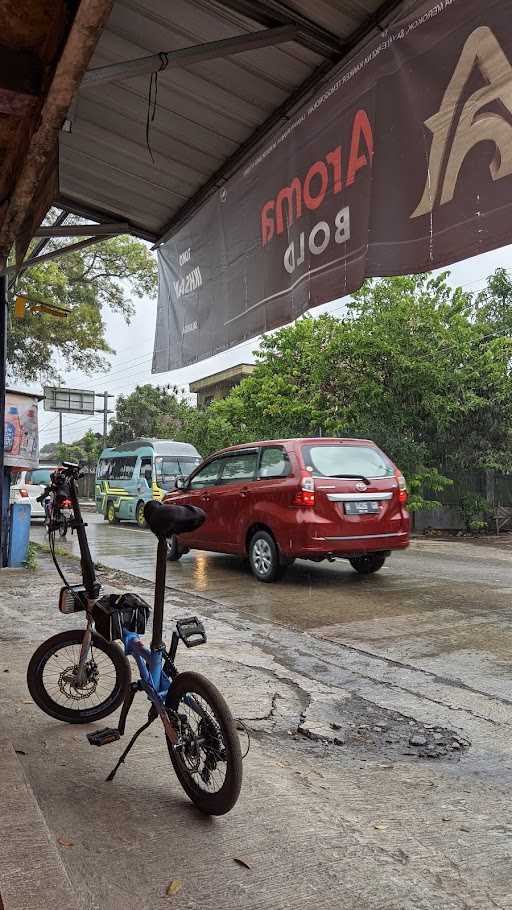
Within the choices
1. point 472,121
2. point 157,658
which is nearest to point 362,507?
point 157,658

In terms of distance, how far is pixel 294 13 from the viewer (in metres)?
3.20

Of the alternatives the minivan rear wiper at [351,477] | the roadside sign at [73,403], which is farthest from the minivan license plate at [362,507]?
the roadside sign at [73,403]

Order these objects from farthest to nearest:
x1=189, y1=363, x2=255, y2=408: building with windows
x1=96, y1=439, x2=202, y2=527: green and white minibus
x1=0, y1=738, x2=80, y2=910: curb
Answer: x1=189, y1=363, x2=255, y2=408: building with windows < x1=96, y1=439, x2=202, y2=527: green and white minibus < x1=0, y1=738, x2=80, y2=910: curb

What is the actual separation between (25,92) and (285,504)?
613cm

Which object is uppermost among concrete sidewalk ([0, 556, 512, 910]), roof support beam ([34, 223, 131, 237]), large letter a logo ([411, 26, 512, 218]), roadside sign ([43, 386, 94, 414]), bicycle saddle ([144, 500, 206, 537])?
roadside sign ([43, 386, 94, 414])

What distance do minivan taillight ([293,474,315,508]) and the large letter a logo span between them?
18.2ft

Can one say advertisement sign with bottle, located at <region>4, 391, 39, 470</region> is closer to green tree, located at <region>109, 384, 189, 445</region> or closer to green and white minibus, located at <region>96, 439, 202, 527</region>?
green and white minibus, located at <region>96, 439, 202, 527</region>

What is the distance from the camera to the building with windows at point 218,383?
36.9 meters

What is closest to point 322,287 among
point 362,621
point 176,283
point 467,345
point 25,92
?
point 25,92

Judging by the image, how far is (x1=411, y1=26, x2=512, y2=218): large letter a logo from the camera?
2.42m

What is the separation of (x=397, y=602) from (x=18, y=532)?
5.21m

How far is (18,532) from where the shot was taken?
372 inches

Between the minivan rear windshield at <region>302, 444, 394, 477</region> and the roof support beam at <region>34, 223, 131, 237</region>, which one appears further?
the minivan rear windshield at <region>302, 444, 394, 477</region>

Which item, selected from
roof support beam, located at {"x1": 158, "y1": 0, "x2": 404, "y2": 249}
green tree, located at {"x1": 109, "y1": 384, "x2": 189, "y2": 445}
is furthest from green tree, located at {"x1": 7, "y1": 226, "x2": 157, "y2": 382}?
green tree, located at {"x1": 109, "y1": 384, "x2": 189, "y2": 445}
